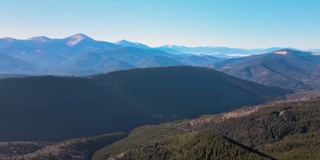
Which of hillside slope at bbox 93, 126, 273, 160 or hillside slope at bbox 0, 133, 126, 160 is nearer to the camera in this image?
hillside slope at bbox 93, 126, 273, 160

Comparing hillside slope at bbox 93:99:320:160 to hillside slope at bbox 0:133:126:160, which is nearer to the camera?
hillside slope at bbox 93:99:320:160

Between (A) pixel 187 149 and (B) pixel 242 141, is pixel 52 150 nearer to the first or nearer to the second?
(A) pixel 187 149

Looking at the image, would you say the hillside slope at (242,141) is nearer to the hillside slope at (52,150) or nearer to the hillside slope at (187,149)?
the hillside slope at (187,149)

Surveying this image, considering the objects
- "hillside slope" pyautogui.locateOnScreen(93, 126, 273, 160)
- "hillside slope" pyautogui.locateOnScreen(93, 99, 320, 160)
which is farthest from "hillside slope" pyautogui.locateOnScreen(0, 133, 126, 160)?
"hillside slope" pyautogui.locateOnScreen(93, 126, 273, 160)

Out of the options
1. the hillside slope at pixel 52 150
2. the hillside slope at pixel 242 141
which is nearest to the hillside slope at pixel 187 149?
the hillside slope at pixel 242 141

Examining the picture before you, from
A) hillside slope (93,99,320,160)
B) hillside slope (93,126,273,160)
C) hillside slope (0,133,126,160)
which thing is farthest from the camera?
hillside slope (0,133,126,160)

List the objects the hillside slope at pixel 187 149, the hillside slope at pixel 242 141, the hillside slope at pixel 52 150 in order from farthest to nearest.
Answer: the hillside slope at pixel 52 150 → the hillside slope at pixel 242 141 → the hillside slope at pixel 187 149

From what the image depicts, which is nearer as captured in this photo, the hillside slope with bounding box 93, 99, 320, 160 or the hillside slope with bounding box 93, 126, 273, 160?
the hillside slope with bounding box 93, 126, 273, 160

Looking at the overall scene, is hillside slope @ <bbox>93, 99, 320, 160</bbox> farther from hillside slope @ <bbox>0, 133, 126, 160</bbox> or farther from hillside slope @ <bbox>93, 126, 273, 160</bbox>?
hillside slope @ <bbox>0, 133, 126, 160</bbox>

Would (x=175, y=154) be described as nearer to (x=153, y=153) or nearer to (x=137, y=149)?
(x=153, y=153)

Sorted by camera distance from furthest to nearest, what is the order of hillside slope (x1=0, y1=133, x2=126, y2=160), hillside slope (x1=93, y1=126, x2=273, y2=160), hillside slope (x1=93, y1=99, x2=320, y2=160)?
1. hillside slope (x1=0, y1=133, x2=126, y2=160)
2. hillside slope (x1=93, y1=99, x2=320, y2=160)
3. hillside slope (x1=93, y1=126, x2=273, y2=160)

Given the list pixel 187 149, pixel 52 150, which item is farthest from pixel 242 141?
pixel 52 150

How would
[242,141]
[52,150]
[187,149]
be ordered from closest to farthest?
[187,149] < [52,150] < [242,141]
